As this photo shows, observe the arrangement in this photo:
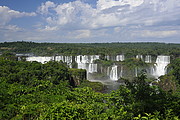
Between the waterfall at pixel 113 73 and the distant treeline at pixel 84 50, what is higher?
the distant treeline at pixel 84 50

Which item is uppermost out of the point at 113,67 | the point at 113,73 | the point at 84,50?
the point at 84,50

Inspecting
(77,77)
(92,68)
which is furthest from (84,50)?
(77,77)

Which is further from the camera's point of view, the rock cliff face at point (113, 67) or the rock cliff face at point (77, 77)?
the rock cliff face at point (113, 67)

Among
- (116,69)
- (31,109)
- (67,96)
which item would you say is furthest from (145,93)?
(116,69)

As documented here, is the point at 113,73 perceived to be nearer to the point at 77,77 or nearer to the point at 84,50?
the point at 77,77

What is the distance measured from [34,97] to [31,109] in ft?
5.97

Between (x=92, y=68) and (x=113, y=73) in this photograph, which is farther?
(x=92, y=68)

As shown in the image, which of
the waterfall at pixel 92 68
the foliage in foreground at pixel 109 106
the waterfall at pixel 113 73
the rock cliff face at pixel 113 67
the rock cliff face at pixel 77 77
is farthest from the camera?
the waterfall at pixel 92 68

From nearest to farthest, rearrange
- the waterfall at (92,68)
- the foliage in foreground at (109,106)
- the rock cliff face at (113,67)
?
the foliage in foreground at (109,106) < the rock cliff face at (113,67) < the waterfall at (92,68)

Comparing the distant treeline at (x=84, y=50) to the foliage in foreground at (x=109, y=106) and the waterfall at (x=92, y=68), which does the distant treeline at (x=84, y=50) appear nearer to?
the waterfall at (x=92, y=68)

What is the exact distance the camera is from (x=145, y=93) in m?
6.74

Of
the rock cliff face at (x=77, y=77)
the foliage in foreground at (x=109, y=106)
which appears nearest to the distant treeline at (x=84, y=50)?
the rock cliff face at (x=77, y=77)

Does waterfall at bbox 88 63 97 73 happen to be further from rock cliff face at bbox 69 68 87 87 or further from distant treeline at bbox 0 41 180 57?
rock cliff face at bbox 69 68 87 87

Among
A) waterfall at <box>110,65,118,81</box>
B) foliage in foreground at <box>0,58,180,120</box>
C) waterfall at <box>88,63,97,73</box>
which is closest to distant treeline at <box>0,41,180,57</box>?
waterfall at <box>88,63,97,73</box>
